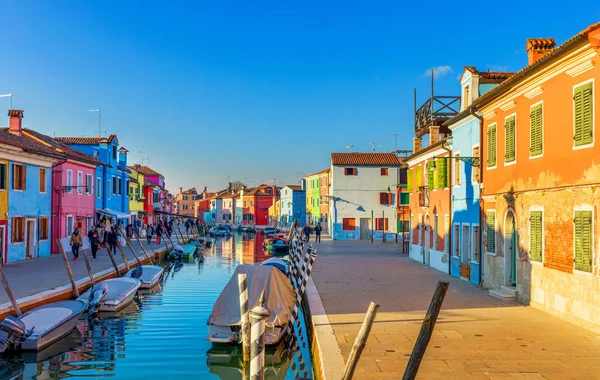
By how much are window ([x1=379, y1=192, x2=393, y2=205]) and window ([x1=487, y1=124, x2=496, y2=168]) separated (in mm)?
41056

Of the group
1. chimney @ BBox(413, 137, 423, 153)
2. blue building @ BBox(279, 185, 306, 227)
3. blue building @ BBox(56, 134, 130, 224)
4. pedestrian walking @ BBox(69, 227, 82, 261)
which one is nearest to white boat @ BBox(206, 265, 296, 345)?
pedestrian walking @ BBox(69, 227, 82, 261)

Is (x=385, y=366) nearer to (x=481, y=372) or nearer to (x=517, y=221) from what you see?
(x=481, y=372)

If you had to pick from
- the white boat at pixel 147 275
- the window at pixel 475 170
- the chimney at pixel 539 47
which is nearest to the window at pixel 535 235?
the window at pixel 475 170

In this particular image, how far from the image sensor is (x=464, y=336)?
11.4 m

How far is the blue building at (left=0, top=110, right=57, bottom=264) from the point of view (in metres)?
26.2

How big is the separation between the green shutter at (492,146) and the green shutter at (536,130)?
3.10 m

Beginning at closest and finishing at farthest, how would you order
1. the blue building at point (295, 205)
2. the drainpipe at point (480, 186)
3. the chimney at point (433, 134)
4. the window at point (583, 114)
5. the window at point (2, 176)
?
1. the window at point (583, 114)
2. the drainpipe at point (480, 186)
3. the window at point (2, 176)
4. the chimney at point (433, 134)
5. the blue building at point (295, 205)

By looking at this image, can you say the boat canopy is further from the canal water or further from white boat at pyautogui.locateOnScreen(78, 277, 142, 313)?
white boat at pyautogui.locateOnScreen(78, 277, 142, 313)

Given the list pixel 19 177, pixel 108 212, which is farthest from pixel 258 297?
pixel 108 212

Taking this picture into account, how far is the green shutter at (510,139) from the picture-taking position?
16.5 meters

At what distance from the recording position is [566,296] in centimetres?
1284

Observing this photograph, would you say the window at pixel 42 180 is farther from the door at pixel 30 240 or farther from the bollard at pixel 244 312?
the bollard at pixel 244 312

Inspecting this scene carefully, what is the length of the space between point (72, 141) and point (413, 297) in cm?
3332

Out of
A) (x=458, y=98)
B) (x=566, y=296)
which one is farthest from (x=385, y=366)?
(x=458, y=98)
